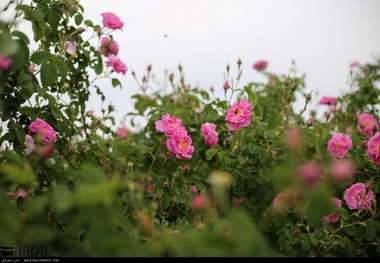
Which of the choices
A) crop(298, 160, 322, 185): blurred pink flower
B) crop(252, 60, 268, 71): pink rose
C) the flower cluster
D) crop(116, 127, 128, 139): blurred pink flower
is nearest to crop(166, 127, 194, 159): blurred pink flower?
the flower cluster

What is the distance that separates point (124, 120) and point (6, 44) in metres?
2.00

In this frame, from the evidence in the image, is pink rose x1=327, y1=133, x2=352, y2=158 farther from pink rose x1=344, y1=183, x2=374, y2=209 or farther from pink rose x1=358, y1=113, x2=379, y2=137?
pink rose x1=358, y1=113, x2=379, y2=137

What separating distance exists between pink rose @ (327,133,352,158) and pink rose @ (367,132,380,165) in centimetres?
11

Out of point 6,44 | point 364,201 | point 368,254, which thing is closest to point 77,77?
point 6,44

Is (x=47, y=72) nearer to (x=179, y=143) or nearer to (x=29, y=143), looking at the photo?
(x=29, y=143)

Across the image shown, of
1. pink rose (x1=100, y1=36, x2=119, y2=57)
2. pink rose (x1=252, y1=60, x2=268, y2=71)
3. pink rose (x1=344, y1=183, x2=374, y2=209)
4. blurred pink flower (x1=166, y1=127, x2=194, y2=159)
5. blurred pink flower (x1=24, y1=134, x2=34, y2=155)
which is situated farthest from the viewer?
pink rose (x1=252, y1=60, x2=268, y2=71)

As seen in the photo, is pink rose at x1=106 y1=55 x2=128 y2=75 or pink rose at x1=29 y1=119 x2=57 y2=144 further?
pink rose at x1=106 y1=55 x2=128 y2=75

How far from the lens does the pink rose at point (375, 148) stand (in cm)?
193

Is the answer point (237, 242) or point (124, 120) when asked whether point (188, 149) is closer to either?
point (124, 120)

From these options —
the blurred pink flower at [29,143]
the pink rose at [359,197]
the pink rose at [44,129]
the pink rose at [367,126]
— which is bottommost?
the pink rose at [359,197]

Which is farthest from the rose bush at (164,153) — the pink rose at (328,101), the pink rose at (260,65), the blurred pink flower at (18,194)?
the pink rose at (260,65)

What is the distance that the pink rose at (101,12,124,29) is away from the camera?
85.5 inches

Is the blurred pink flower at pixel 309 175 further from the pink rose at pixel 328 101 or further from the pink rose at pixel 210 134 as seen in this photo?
the pink rose at pixel 328 101

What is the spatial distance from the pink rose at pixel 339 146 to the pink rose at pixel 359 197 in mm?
204
